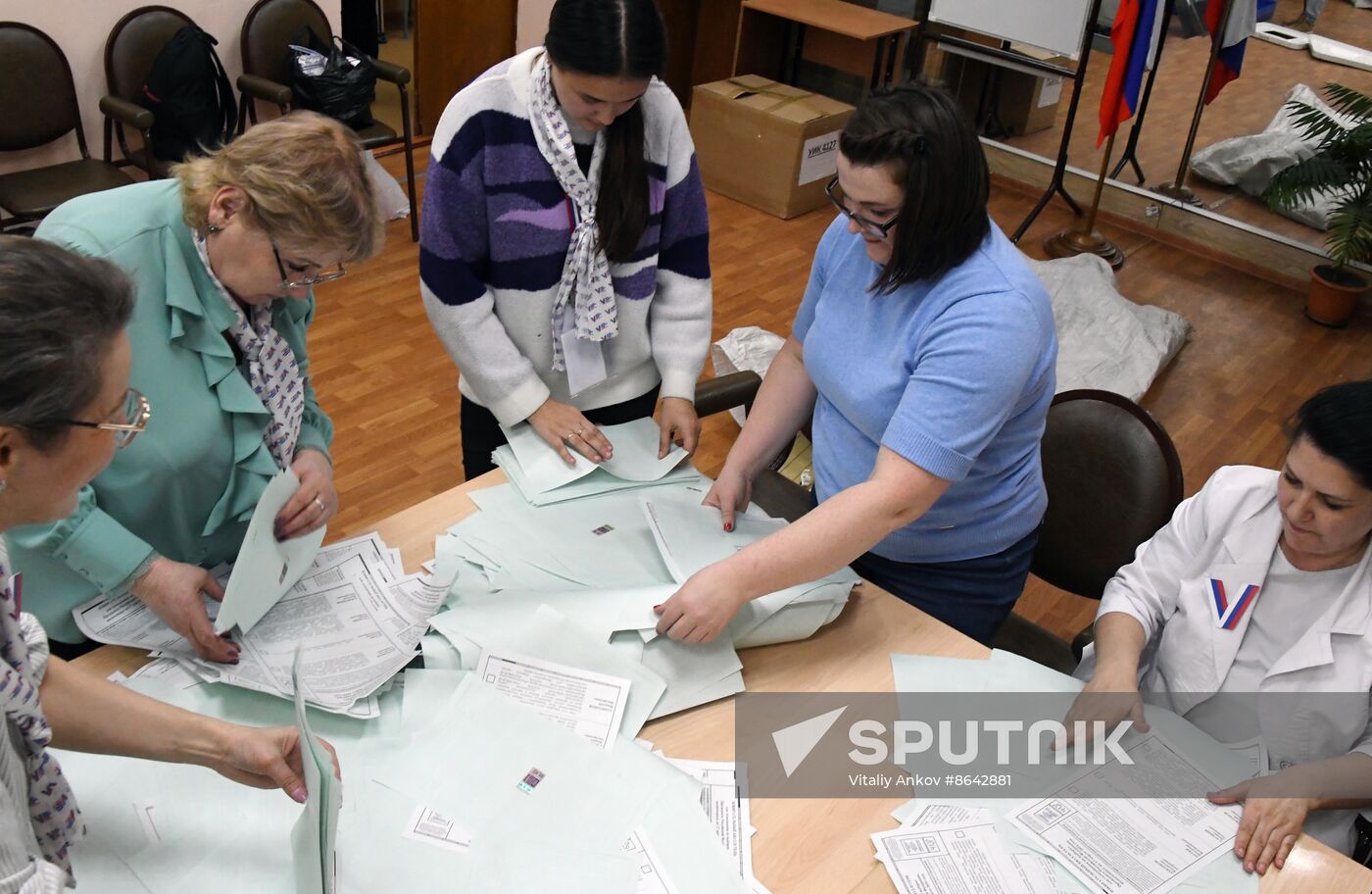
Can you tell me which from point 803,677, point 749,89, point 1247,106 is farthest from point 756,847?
point 1247,106

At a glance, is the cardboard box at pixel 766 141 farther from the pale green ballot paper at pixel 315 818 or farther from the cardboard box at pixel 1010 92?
the pale green ballot paper at pixel 315 818

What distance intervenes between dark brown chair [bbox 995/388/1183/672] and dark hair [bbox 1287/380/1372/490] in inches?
19.4

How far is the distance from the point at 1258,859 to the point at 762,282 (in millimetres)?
3566

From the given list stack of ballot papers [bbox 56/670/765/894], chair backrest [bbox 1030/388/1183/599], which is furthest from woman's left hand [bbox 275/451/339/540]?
chair backrest [bbox 1030/388/1183/599]

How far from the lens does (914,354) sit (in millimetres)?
1609

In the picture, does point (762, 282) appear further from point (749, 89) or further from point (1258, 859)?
point (1258, 859)

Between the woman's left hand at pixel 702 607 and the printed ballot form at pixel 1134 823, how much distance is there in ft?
1.53

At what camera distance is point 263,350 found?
5.16ft

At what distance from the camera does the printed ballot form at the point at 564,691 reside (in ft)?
4.74

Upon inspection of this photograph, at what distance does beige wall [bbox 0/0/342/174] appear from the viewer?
3777mm

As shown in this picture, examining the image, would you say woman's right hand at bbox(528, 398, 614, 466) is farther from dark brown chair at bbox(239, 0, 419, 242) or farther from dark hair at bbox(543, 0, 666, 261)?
dark brown chair at bbox(239, 0, 419, 242)

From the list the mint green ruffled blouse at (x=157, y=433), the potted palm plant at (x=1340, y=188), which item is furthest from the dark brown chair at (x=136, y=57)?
the potted palm plant at (x=1340, y=188)

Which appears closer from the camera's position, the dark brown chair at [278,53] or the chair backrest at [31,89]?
the chair backrest at [31,89]

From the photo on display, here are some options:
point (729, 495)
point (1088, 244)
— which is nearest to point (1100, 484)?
point (729, 495)
